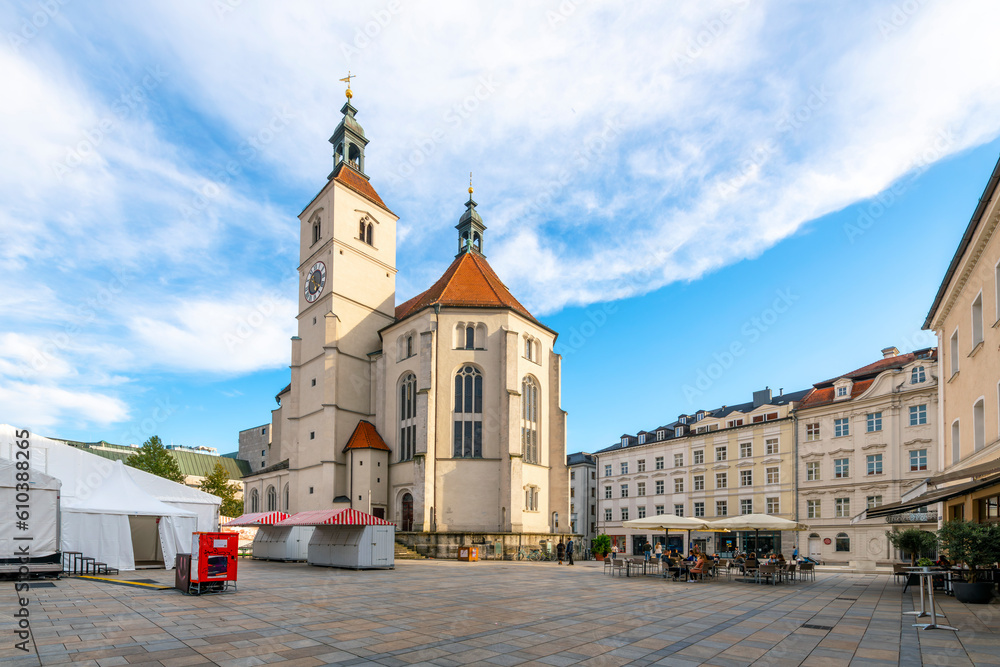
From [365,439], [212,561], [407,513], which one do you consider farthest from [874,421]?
[212,561]

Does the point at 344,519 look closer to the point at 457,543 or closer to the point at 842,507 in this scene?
the point at 457,543

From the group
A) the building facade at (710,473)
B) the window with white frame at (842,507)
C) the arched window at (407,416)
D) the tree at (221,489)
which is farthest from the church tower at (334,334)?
the window with white frame at (842,507)

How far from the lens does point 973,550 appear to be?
12.9 metres

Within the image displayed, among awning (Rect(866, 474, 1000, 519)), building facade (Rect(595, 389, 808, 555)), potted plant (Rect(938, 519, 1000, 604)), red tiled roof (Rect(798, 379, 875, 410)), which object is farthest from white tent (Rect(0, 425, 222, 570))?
red tiled roof (Rect(798, 379, 875, 410))

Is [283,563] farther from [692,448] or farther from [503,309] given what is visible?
[692,448]

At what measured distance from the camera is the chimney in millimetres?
55000

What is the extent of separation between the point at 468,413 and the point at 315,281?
53.7ft

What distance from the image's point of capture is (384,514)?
131 feet

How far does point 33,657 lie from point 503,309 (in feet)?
109

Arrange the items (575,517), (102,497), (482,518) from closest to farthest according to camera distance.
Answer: (102,497) → (482,518) → (575,517)

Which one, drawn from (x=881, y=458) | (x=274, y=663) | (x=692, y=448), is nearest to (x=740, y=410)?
(x=692, y=448)

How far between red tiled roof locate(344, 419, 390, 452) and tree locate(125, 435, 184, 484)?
19.5 meters

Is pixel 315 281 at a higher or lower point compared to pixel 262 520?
higher

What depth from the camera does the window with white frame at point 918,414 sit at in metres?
40.3
